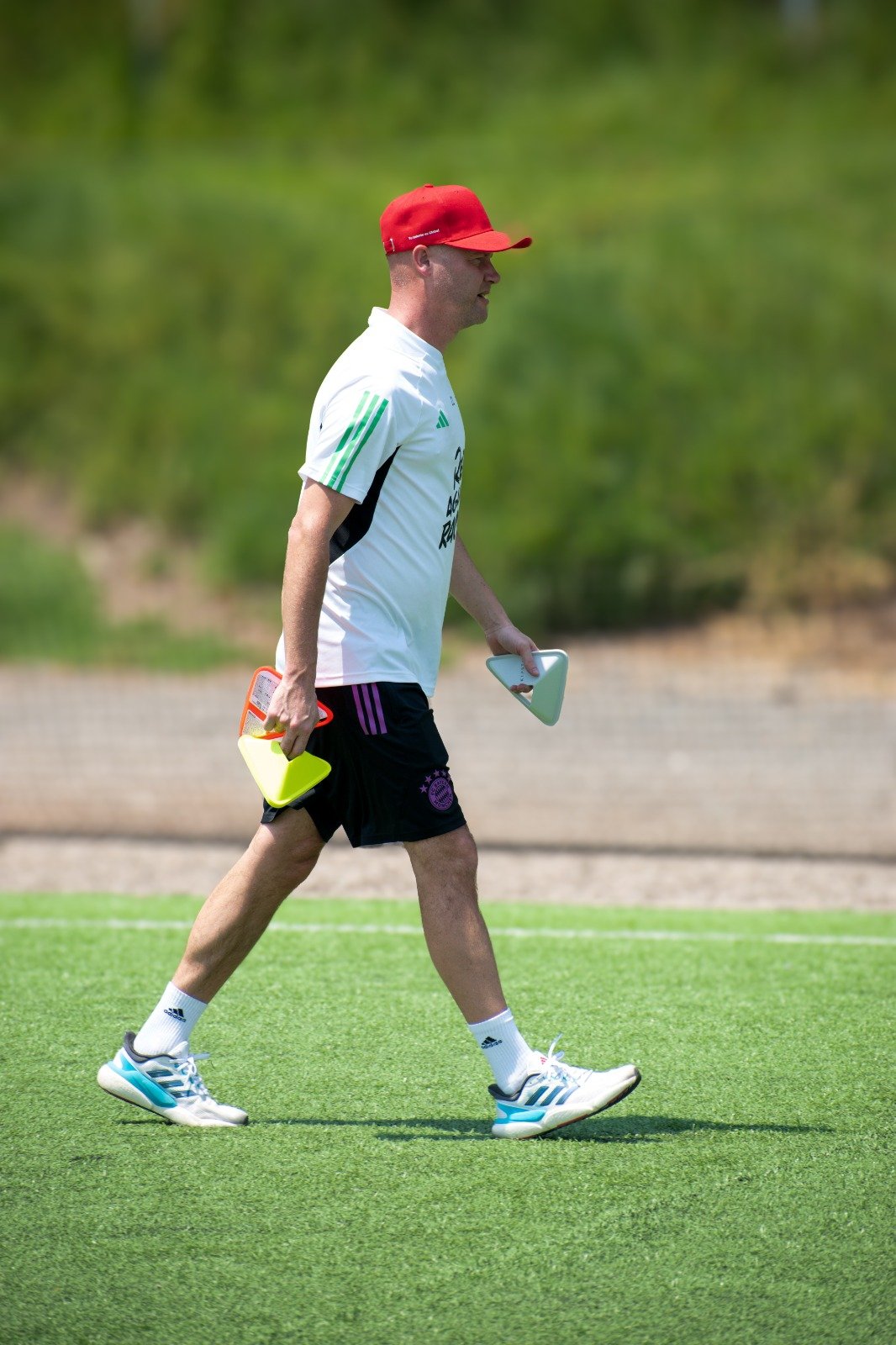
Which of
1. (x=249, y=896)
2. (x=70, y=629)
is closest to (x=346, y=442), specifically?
(x=249, y=896)

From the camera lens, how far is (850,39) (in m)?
27.9

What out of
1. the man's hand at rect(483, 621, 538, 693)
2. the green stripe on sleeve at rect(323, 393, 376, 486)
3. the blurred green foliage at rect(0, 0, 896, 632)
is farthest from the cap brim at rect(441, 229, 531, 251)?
the blurred green foliage at rect(0, 0, 896, 632)

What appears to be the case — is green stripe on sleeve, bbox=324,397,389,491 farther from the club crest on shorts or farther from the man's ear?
the club crest on shorts

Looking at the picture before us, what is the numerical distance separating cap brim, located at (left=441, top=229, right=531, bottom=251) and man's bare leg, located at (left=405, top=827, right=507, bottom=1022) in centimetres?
132

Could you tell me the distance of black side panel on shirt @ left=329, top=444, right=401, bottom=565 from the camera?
3.84 meters

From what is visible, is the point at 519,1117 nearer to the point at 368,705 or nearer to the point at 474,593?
the point at 368,705

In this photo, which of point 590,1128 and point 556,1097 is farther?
point 590,1128

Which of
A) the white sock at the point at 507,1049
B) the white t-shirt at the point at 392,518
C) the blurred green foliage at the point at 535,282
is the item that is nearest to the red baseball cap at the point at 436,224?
the white t-shirt at the point at 392,518

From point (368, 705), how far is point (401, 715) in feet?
0.25

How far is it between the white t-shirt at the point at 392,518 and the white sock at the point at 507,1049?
2.66 feet

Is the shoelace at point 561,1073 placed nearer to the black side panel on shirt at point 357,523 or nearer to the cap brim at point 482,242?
the black side panel on shirt at point 357,523

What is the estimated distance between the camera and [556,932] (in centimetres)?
616

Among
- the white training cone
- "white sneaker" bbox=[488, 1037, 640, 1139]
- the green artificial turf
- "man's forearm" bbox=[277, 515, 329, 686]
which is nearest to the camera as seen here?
the green artificial turf

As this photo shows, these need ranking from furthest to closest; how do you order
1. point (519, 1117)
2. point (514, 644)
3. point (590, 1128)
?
point (514, 644), point (590, 1128), point (519, 1117)
